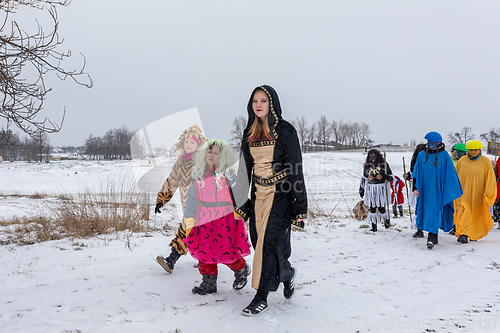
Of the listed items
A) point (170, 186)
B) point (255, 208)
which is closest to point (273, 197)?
point (255, 208)

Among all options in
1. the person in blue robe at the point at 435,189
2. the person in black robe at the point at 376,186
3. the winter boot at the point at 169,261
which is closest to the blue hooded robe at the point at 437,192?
the person in blue robe at the point at 435,189

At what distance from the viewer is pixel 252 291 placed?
3477 millimetres

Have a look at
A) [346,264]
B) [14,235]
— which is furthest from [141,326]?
[14,235]

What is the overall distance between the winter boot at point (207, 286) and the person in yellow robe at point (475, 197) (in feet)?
16.4

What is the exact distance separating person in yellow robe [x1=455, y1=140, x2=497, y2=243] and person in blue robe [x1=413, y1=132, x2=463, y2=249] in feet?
1.59

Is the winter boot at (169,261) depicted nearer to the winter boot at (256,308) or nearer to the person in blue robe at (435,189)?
the winter boot at (256,308)

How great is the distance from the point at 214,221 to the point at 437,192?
4495 mm

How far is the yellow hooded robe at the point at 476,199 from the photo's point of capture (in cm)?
575

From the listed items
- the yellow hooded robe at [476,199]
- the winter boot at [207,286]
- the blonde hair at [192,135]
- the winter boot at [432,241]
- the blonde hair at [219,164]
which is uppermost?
the blonde hair at [192,135]

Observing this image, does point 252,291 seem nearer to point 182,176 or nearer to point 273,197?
point 273,197

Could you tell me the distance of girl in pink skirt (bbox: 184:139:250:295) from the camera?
10.8ft

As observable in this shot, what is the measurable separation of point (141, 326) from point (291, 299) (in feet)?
4.94

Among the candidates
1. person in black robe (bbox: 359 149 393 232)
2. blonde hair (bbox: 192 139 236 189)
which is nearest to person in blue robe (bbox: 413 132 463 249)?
person in black robe (bbox: 359 149 393 232)

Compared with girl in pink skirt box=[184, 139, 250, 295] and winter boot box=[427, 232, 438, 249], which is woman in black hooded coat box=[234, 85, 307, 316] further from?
winter boot box=[427, 232, 438, 249]
